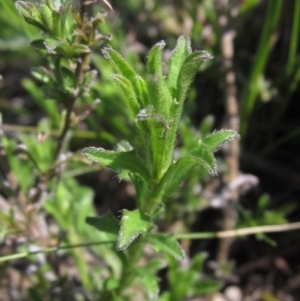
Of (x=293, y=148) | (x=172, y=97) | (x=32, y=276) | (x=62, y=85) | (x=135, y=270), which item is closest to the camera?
(x=172, y=97)

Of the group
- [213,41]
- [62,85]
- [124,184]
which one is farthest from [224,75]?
[62,85]

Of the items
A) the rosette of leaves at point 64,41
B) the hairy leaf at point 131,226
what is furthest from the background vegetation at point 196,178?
the hairy leaf at point 131,226

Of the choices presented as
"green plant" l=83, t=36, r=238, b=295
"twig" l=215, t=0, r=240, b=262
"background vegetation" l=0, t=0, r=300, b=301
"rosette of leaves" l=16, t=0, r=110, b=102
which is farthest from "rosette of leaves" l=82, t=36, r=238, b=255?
"twig" l=215, t=0, r=240, b=262

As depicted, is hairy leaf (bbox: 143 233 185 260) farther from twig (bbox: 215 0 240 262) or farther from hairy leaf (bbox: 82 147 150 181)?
twig (bbox: 215 0 240 262)

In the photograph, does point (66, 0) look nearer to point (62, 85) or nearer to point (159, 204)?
point (62, 85)

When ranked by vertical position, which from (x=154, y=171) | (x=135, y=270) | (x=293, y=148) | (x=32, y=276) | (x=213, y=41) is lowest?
(x=32, y=276)

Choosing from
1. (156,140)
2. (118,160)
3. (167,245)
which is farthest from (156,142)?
(167,245)
